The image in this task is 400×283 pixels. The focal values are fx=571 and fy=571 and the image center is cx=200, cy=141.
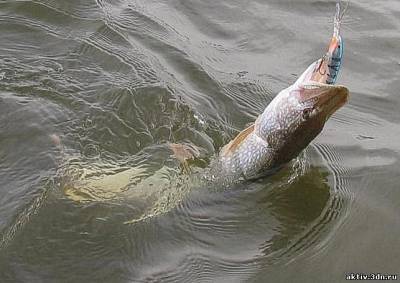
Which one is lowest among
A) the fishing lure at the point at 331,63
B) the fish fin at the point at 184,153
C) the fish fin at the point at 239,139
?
the fish fin at the point at 184,153

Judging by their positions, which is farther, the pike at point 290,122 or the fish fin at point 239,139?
the fish fin at point 239,139

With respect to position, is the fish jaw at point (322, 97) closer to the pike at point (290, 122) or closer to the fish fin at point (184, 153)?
the pike at point (290, 122)

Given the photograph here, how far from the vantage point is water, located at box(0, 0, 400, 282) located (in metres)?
3.80

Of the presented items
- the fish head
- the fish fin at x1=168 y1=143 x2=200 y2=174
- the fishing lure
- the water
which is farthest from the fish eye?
the fish fin at x1=168 y1=143 x2=200 y2=174

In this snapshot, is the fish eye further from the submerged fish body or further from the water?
the water

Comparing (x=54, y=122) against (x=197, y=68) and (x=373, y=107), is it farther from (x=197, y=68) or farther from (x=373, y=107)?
(x=373, y=107)

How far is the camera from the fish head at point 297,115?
12.0 feet

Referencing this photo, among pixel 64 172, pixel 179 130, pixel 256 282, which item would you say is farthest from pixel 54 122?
pixel 256 282

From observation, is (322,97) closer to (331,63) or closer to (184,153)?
(331,63)

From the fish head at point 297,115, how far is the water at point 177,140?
43 centimetres

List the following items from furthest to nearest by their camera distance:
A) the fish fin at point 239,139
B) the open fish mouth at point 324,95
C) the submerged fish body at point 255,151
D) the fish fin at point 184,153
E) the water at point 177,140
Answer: the fish fin at point 184,153, the fish fin at point 239,139, the water at point 177,140, the submerged fish body at point 255,151, the open fish mouth at point 324,95

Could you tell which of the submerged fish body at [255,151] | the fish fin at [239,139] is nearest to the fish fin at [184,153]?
the submerged fish body at [255,151]

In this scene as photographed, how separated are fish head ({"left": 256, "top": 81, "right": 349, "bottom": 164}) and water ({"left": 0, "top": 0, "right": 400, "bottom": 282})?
0.43 m

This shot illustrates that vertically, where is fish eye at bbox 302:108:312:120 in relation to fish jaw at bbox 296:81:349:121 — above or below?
below
